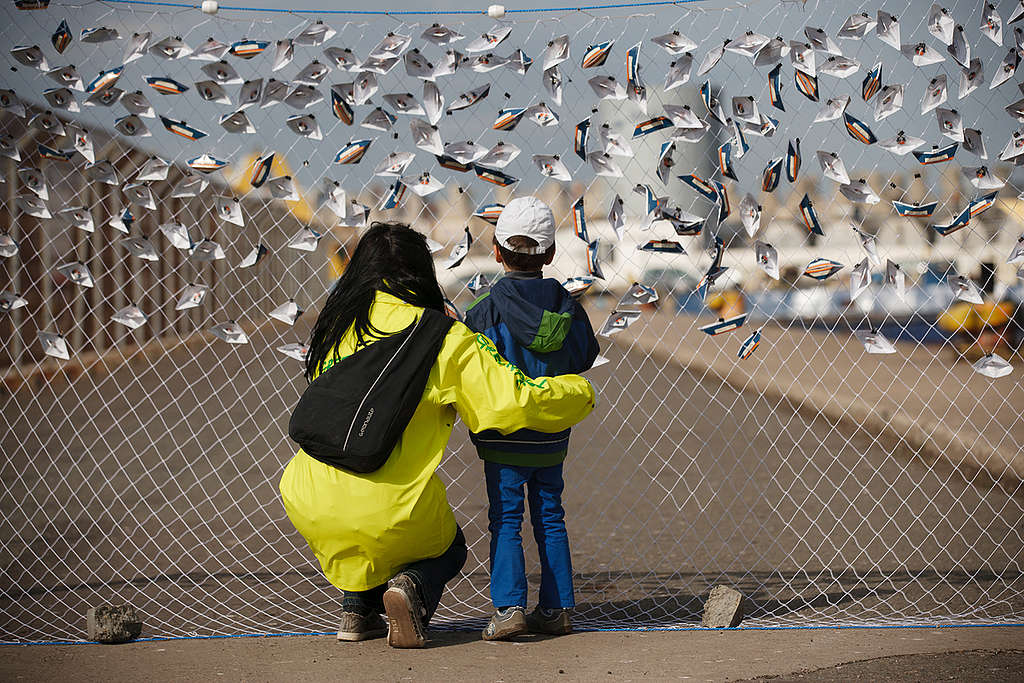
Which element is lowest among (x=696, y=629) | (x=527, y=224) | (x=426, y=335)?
(x=696, y=629)

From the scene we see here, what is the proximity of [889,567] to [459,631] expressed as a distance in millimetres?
1975

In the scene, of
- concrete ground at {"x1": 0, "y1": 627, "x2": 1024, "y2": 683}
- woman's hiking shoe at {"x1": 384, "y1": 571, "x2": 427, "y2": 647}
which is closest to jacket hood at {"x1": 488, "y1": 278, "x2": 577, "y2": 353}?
woman's hiking shoe at {"x1": 384, "y1": 571, "x2": 427, "y2": 647}

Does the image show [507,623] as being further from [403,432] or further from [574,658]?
[403,432]

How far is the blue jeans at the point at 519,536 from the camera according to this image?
311cm

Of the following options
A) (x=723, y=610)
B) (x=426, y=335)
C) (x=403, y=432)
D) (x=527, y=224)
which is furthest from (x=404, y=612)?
(x=527, y=224)

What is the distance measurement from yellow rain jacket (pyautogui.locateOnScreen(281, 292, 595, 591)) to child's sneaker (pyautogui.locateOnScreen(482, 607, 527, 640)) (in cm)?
31

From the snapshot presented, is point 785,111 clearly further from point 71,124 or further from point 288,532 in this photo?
point 288,532

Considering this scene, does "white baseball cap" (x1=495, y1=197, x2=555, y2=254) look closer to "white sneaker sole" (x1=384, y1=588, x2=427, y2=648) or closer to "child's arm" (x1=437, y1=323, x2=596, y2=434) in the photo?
"child's arm" (x1=437, y1=323, x2=596, y2=434)

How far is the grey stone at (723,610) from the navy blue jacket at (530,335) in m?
0.71

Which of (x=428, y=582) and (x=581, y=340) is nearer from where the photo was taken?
(x=428, y=582)

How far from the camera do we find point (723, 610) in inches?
130

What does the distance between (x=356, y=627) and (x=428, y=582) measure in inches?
11.8

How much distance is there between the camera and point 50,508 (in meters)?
5.35

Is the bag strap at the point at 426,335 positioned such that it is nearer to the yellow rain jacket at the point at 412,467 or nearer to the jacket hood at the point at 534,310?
the yellow rain jacket at the point at 412,467
